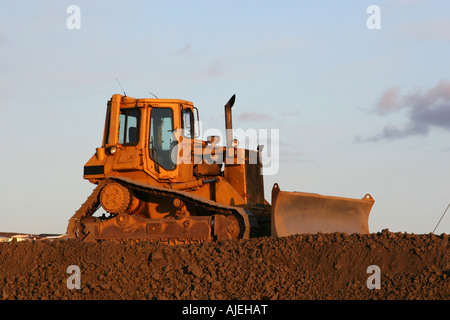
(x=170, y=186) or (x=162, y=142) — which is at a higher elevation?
(x=162, y=142)

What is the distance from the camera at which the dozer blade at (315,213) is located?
12.6m

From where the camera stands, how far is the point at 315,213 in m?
13.0

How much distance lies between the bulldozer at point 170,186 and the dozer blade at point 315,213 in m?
0.02

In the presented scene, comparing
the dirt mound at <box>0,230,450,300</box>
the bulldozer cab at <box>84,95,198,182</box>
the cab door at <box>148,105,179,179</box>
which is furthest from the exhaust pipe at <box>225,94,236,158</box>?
the dirt mound at <box>0,230,450,300</box>

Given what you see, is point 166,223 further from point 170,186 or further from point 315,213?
point 315,213

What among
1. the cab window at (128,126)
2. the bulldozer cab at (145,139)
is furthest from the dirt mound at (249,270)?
the cab window at (128,126)

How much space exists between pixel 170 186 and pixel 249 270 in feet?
15.4

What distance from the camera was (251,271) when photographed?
1006 cm

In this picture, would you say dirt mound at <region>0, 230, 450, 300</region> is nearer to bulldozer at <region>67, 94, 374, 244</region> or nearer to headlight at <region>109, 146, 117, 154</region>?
bulldozer at <region>67, 94, 374, 244</region>

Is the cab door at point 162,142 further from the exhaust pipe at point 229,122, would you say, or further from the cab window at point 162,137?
the exhaust pipe at point 229,122

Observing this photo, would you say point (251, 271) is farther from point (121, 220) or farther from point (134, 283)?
point (121, 220)

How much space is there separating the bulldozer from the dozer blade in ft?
0.08
